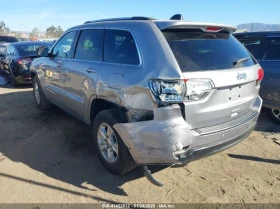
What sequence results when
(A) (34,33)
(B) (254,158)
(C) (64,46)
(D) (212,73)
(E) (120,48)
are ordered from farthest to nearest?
(A) (34,33), (C) (64,46), (B) (254,158), (E) (120,48), (D) (212,73)

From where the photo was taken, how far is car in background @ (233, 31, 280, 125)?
4.56 metres

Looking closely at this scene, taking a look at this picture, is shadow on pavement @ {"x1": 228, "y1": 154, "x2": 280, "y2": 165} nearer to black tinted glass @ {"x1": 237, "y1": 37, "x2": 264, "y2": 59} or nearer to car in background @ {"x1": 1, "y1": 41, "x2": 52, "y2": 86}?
black tinted glass @ {"x1": 237, "y1": 37, "x2": 264, "y2": 59}

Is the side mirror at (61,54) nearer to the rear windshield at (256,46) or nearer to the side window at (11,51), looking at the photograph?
the rear windshield at (256,46)

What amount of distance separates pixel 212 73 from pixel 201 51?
302 millimetres

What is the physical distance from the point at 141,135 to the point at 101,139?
38.6 inches

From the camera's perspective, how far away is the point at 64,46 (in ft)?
14.9

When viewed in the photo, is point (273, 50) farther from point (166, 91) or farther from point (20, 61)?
point (20, 61)

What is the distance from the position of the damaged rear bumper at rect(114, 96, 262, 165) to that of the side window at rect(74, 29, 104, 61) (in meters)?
1.24

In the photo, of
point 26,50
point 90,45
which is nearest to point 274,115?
point 90,45

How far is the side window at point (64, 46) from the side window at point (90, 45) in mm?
303

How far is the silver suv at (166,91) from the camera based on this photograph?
2463mm

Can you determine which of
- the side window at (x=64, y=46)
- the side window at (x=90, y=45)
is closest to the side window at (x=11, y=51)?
the side window at (x=64, y=46)

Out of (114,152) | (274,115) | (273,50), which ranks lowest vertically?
(274,115)

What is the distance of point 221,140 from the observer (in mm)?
2758
